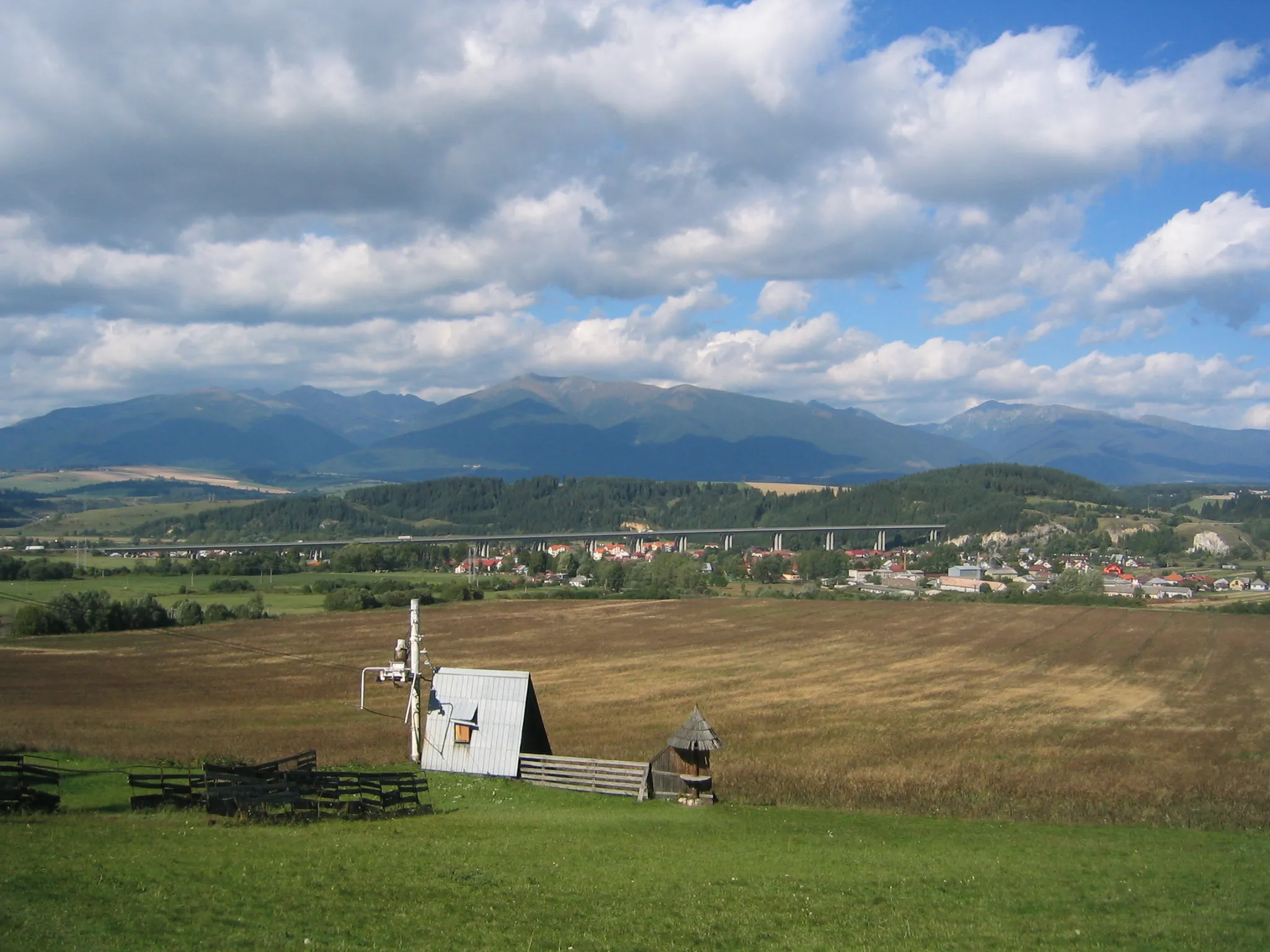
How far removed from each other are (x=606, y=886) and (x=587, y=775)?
37.4ft

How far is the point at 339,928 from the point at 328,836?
6.11 m

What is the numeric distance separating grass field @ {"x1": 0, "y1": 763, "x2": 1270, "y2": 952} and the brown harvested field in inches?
226

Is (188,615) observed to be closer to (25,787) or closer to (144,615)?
(144,615)

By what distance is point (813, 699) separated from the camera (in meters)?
43.1

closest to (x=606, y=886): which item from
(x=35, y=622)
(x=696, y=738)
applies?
(x=696, y=738)

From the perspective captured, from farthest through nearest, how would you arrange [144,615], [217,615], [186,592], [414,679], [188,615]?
1. [186,592]
2. [217,615]
3. [188,615]
4. [144,615]
5. [414,679]

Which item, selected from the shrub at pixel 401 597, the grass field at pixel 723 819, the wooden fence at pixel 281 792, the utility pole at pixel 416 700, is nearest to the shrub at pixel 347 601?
the shrub at pixel 401 597

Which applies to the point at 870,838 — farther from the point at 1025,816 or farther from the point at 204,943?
the point at 204,943

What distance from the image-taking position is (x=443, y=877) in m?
14.0

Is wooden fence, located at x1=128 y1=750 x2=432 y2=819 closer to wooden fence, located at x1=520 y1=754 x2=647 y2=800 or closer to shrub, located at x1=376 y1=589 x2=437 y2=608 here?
wooden fence, located at x1=520 y1=754 x2=647 y2=800

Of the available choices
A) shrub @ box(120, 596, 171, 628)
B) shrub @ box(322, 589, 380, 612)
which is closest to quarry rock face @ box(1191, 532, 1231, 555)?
shrub @ box(322, 589, 380, 612)

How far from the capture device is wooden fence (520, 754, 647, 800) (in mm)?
24547

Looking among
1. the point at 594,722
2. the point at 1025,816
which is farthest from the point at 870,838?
the point at 594,722

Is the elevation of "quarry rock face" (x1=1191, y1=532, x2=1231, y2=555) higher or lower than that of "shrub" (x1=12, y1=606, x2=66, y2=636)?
higher
